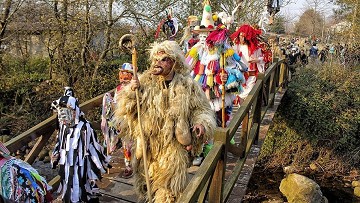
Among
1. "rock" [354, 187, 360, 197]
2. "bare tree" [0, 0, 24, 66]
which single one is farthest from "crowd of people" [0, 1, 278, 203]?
"rock" [354, 187, 360, 197]

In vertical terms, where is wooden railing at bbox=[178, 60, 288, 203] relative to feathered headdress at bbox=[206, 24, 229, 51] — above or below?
below

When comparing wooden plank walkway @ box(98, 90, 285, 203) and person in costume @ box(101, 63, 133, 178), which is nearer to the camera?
wooden plank walkway @ box(98, 90, 285, 203)

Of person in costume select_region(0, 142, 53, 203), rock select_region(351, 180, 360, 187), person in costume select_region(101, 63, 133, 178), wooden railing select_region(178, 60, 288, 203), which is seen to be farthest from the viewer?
rock select_region(351, 180, 360, 187)

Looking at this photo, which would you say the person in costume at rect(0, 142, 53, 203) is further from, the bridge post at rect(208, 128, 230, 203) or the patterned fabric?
the bridge post at rect(208, 128, 230, 203)

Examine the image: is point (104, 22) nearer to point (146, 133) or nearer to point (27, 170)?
point (146, 133)

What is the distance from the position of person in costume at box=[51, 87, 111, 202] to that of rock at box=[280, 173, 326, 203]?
27.8 feet

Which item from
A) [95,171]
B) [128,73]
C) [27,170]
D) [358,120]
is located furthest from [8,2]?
[358,120]

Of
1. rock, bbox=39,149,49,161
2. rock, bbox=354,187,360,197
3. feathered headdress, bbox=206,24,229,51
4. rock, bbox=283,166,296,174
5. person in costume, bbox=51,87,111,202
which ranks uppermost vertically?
feathered headdress, bbox=206,24,229,51

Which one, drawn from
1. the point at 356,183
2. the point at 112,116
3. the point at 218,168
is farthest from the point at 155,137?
the point at 356,183

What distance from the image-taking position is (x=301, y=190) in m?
10.6

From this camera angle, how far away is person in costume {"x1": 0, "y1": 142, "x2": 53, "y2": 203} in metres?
1.85

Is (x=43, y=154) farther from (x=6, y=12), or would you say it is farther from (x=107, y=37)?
(x=6, y=12)

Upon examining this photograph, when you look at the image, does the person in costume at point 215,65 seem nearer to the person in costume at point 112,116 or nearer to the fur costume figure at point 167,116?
the person in costume at point 112,116

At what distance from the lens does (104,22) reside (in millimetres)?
10711
